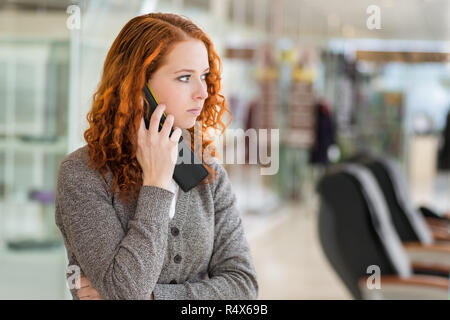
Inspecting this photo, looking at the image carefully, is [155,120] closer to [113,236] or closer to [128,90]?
[128,90]

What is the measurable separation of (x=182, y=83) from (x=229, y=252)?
34 cm

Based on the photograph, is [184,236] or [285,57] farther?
[285,57]

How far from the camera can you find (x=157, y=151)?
0.97 metres

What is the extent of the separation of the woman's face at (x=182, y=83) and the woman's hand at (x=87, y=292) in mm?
302

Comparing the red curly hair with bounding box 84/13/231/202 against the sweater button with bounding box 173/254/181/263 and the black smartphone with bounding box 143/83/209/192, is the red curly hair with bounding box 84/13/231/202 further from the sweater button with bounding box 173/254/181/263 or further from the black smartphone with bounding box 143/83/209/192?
the sweater button with bounding box 173/254/181/263

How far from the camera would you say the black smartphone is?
0.99 meters

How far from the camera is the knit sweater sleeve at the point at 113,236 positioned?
971 mm

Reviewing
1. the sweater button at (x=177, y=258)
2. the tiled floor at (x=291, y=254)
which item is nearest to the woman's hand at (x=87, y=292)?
the sweater button at (x=177, y=258)

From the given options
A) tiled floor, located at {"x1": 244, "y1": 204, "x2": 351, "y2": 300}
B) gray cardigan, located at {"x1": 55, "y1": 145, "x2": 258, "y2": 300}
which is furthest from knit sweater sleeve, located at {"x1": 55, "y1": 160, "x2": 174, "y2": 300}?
tiled floor, located at {"x1": 244, "y1": 204, "x2": 351, "y2": 300}

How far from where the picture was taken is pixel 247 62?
7648 millimetres

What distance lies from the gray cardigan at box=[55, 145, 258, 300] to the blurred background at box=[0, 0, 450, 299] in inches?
25.8
